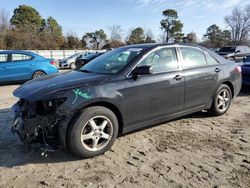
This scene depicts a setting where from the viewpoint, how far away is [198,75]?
205 inches

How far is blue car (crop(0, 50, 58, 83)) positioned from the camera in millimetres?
10742

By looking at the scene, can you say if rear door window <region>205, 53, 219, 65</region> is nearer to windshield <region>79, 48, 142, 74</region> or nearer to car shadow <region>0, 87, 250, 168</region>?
windshield <region>79, 48, 142, 74</region>

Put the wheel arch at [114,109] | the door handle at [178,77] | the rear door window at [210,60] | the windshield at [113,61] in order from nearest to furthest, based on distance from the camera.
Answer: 1. the wheel arch at [114,109]
2. the windshield at [113,61]
3. the door handle at [178,77]
4. the rear door window at [210,60]

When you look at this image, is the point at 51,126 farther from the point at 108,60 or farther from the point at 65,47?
the point at 65,47

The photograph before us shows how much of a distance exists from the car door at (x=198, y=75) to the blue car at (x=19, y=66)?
7653 mm

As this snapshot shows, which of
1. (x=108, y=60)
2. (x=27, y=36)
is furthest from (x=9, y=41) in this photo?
(x=108, y=60)

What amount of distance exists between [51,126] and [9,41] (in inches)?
1514

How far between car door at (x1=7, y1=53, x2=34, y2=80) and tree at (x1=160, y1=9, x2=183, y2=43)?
52471mm

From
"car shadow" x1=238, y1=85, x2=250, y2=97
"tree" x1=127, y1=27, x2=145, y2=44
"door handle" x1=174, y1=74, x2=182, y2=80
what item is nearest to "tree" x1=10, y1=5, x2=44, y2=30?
"tree" x1=127, y1=27, x2=145, y2=44

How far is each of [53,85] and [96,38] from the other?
198ft

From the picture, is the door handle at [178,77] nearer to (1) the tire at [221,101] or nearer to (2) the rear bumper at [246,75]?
(1) the tire at [221,101]

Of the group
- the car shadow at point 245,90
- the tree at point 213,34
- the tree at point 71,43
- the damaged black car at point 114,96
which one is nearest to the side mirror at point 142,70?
the damaged black car at point 114,96

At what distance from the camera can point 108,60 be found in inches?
197

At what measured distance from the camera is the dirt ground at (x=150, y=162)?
329 cm
